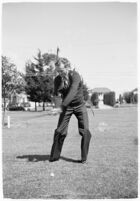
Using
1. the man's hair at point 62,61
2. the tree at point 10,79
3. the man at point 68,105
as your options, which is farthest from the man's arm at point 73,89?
the tree at point 10,79

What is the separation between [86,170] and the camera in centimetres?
546

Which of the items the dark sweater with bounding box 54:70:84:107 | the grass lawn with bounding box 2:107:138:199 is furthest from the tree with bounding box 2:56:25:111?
the dark sweater with bounding box 54:70:84:107

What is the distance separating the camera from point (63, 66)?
5848 millimetres

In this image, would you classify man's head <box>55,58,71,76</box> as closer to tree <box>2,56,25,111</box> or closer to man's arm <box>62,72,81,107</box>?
man's arm <box>62,72,81,107</box>

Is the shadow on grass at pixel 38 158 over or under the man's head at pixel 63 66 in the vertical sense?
under

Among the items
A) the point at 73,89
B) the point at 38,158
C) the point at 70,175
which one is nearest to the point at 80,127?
the point at 73,89

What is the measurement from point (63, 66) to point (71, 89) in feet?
1.82

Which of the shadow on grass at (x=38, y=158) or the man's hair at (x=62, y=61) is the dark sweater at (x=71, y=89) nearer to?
the man's hair at (x=62, y=61)

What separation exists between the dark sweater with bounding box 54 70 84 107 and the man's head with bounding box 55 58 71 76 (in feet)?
0.35

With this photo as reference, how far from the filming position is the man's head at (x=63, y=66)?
18.8 ft

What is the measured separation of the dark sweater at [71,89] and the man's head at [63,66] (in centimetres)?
11

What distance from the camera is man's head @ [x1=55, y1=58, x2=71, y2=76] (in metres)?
5.73

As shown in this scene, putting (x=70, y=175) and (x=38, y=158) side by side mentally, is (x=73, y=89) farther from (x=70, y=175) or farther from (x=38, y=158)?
(x=38, y=158)

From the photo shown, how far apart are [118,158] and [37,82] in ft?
101
